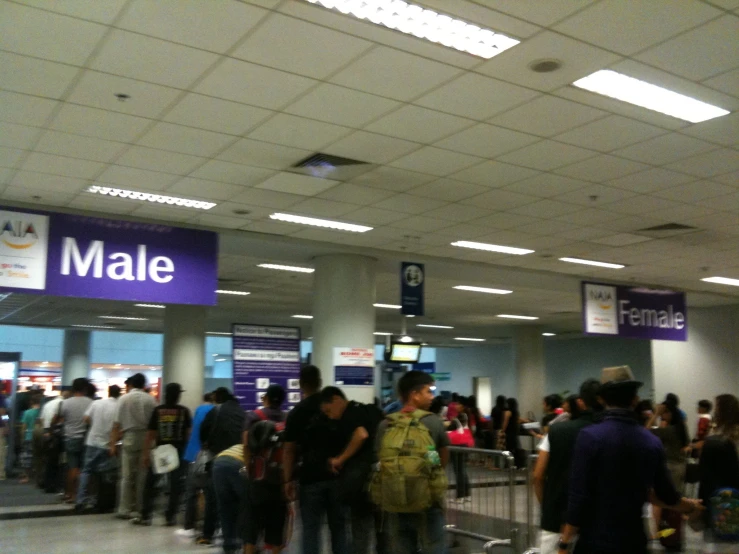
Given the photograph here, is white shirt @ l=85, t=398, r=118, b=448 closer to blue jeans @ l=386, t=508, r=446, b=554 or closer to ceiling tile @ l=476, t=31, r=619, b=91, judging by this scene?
blue jeans @ l=386, t=508, r=446, b=554

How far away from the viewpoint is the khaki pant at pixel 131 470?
30.3 feet

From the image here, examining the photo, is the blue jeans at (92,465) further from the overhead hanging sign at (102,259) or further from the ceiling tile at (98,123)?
the ceiling tile at (98,123)

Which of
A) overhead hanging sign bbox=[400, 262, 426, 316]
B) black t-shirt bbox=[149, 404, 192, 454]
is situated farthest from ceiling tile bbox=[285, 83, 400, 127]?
overhead hanging sign bbox=[400, 262, 426, 316]

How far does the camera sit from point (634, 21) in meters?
4.43

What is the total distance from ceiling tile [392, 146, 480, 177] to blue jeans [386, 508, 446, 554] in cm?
334

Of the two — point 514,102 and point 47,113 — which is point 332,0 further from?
point 47,113

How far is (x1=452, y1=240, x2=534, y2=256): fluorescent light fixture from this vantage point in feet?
35.2

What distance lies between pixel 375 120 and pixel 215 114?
125 cm

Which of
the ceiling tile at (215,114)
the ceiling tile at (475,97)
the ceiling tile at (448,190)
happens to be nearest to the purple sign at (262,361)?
the ceiling tile at (448,190)

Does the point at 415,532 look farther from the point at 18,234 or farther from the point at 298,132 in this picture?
the point at 18,234

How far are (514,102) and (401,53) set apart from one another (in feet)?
3.86

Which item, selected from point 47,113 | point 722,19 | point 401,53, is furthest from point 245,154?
point 722,19

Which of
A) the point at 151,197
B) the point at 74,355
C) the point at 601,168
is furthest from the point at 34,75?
the point at 74,355

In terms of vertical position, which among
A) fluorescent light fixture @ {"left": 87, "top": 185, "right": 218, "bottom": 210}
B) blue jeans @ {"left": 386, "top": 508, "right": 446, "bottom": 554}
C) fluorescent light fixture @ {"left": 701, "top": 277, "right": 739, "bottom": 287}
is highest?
fluorescent light fixture @ {"left": 87, "top": 185, "right": 218, "bottom": 210}
